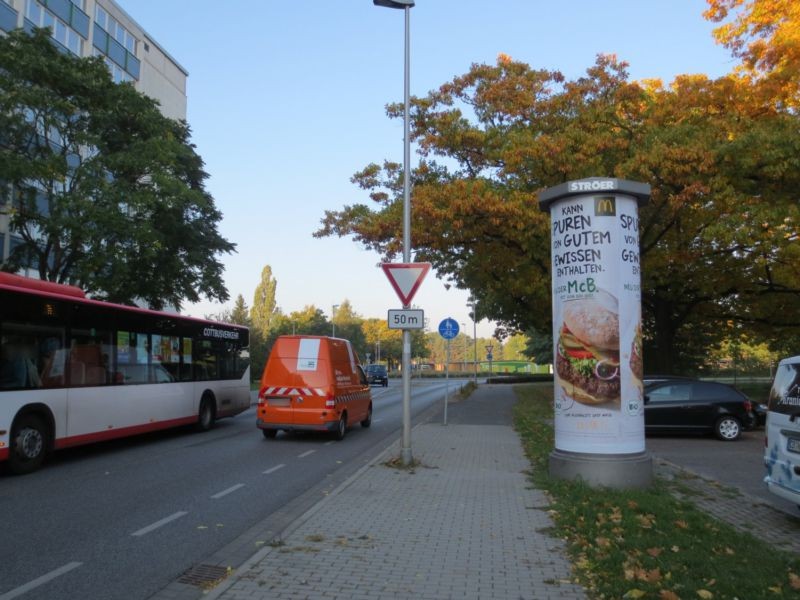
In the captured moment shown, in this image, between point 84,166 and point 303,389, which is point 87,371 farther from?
point 84,166

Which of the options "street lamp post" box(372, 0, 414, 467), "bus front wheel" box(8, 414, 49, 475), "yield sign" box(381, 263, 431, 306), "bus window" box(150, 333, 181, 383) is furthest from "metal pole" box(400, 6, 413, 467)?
"bus window" box(150, 333, 181, 383)

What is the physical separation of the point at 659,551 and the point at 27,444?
881 cm

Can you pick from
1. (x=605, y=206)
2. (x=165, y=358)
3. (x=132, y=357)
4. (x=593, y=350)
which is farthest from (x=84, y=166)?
(x=593, y=350)

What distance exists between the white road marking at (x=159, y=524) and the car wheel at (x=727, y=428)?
1242 cm

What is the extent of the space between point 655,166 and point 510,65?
565 cm

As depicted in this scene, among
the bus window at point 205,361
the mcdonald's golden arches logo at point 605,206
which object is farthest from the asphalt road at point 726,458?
the bus window at point 205,361

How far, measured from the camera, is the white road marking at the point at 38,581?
4.61 meters

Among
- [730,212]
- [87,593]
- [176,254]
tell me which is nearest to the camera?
[87,593]

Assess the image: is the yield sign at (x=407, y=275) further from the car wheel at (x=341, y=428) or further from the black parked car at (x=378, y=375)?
the black parked car at (x=378, y=375)

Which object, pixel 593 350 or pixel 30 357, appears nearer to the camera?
pixel 593 350

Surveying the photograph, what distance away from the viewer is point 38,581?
16.1 feet

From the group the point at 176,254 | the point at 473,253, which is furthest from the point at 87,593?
the point at 176,254

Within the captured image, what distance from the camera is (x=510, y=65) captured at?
18984 millimetres

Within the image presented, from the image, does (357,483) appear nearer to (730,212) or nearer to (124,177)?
(730,212)
